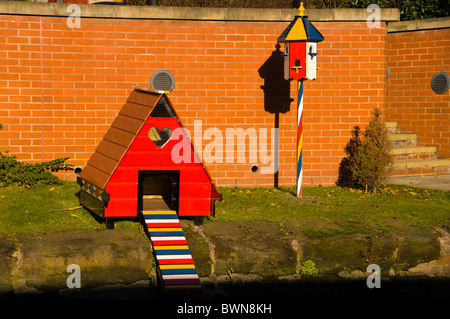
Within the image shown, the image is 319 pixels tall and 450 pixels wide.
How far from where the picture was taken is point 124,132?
352 inches

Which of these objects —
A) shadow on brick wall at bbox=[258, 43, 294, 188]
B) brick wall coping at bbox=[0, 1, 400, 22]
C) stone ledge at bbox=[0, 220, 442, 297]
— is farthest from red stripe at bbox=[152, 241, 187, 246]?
brick wall coping at bbox=[0, 1, 400, 22]

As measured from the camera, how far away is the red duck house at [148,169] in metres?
8.48

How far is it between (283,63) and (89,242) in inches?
203

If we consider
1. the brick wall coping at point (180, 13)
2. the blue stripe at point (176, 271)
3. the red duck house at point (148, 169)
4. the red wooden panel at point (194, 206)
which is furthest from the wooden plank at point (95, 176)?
the brick wall coping at point (180, 13)

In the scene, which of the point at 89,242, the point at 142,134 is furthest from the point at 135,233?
the point at 142,134

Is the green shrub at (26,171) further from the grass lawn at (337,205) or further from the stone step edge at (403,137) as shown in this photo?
Result: the stone step edge at (403,137)

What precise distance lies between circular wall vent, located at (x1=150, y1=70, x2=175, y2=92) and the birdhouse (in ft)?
6.35

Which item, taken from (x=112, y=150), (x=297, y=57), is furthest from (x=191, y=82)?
(x=112, y=150)

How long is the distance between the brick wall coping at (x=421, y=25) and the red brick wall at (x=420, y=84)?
0.10 m

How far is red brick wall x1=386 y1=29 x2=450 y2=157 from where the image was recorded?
1347 centimetres

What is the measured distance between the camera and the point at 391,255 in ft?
27.5

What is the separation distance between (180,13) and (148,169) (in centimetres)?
359

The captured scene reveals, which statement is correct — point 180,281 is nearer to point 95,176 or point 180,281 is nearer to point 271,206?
point 95,176

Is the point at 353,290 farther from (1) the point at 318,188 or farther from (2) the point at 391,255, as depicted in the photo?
(1) the point at 318,188
